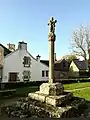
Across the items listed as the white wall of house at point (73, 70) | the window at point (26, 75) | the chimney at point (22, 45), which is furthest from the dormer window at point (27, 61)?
the white wall of house at point (73, 70)

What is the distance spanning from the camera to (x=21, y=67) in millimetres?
39312

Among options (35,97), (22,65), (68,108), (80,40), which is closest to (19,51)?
(22,65)

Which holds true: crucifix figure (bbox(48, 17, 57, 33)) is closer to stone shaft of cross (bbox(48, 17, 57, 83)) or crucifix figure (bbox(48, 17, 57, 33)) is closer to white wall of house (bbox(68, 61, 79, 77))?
stone shaft of cross (bbox(48, 17, 57, 83))

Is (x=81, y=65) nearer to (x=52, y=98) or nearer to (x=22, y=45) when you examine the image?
(x=22, y=45)

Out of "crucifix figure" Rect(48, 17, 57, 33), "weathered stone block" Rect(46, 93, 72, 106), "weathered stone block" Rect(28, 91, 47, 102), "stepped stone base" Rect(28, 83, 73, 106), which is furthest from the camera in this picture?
"crucifix figure" Rect(48, 17, 57, 33)

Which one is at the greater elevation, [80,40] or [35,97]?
[80,40]

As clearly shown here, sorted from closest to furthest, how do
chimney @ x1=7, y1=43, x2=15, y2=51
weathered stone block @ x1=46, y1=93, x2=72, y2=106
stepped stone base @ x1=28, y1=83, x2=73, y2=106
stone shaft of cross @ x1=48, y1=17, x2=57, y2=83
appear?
1. weathered stone block @ x1=46, y1=93, x2=72, y2=106
2. stepped stone base @ x1=28, y1=83, x2=73, y2=106
3. stone shaft of cross @ x1=48, y1=17, x2=57, y2=83
4. chimney @ x1=7, y1=43, x2=15, y2=51

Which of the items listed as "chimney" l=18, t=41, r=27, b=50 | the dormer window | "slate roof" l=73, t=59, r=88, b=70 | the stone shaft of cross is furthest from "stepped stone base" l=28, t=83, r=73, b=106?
"slate roof" l=73, t=59, r=88, b=70

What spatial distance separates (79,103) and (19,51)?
28709 millimetres

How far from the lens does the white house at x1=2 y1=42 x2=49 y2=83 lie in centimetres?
3700

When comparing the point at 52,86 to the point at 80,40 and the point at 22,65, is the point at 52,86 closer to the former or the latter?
the point at 22,65

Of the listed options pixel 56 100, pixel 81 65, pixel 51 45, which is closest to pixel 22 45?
pixel 51 45

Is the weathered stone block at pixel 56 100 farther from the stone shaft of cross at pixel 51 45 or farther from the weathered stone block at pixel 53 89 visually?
the stone shaft of cross at pixel 51 45

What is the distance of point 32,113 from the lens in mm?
10180
